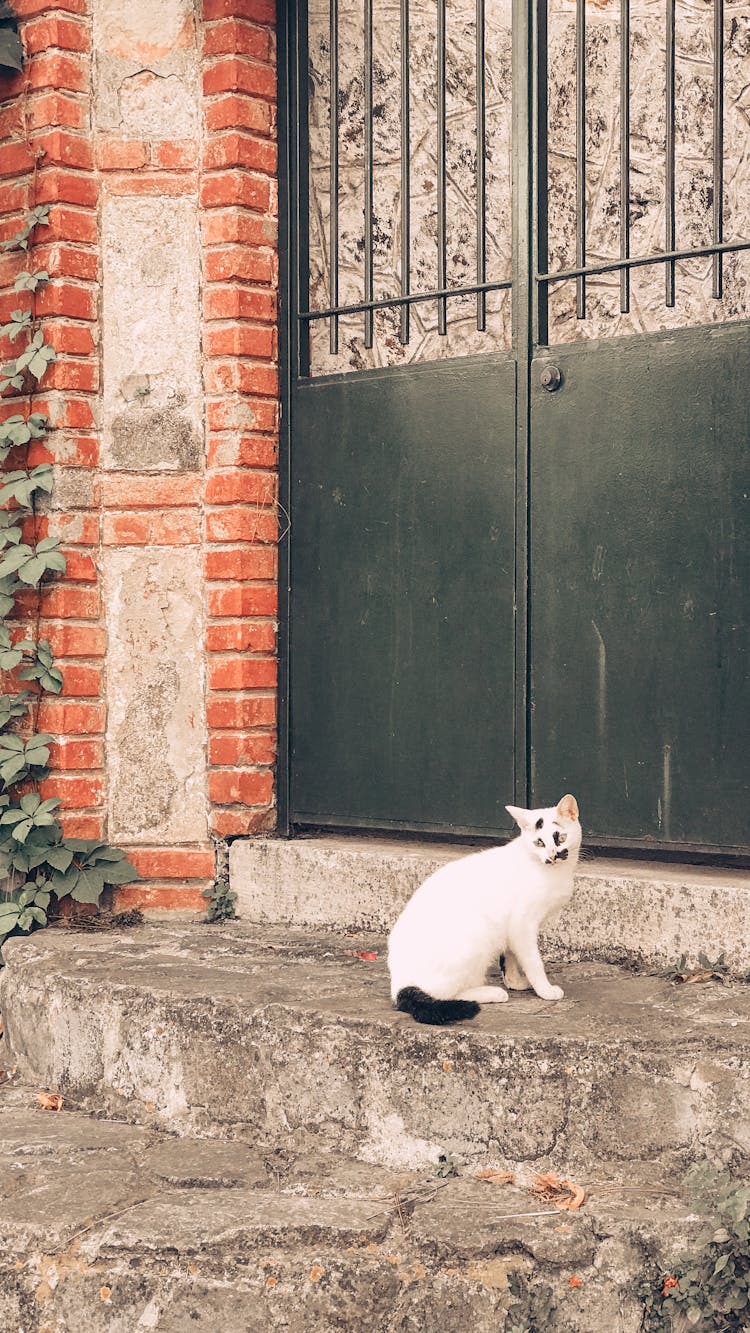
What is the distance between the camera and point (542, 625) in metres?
4.14

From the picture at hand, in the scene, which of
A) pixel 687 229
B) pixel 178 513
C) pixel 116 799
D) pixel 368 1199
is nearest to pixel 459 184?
pixel 687 229

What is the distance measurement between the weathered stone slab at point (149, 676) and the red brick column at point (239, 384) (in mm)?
63

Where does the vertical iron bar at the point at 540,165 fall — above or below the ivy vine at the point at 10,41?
below

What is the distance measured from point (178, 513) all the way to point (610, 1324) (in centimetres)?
271

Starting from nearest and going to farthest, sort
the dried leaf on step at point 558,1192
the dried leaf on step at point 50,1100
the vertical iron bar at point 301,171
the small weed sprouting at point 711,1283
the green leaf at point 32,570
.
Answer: the small weed sprouting at point 711,1283 → the dried leaf on step at point 558,1192 → the dried leaf on step at point 50,1100 → the green leaf at point 32,570 → the vertical iron bar at point 301,171

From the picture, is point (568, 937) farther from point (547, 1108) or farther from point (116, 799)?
point (116, 799)

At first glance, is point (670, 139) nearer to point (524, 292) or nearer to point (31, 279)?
point (524, 292)

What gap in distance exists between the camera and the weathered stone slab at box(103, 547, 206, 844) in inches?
178

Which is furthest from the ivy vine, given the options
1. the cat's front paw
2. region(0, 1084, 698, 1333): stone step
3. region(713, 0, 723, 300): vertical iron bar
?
region(0, 1084, 698, 1333): stone step

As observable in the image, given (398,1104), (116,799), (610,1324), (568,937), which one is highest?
(116,799)

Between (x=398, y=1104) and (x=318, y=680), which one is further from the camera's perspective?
(x=318, y=680)

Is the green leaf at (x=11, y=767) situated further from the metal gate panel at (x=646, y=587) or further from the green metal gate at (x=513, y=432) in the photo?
the metal gate panel at (x=646, y=587)

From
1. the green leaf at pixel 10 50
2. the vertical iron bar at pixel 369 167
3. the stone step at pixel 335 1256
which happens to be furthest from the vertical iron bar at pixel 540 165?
the stone step at pixel 335 1256

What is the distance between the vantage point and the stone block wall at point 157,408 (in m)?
4.45
